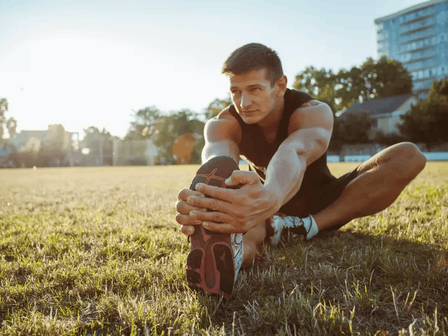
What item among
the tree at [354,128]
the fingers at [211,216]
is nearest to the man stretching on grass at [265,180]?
the fingers at [211,216]

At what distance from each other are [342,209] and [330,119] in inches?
32.4

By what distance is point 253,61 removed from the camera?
254cm

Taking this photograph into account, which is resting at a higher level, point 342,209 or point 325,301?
point 342,209

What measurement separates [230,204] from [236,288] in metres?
0.50

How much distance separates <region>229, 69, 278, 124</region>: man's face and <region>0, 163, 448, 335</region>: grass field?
104cm

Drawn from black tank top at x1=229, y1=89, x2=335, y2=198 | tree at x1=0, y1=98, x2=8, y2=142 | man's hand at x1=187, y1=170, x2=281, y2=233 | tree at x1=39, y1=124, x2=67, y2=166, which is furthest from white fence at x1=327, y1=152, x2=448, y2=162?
tree at x1=0, y1=98, x2=8, y2=142

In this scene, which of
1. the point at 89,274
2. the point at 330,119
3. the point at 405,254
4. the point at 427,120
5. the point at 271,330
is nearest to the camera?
the point at 271,330

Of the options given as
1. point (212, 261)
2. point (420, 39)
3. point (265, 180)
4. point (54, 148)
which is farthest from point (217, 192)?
point (420, 39)

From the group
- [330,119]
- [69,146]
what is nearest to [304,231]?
[330,119]

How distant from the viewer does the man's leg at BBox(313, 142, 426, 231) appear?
2.77 meters

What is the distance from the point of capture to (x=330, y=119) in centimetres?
261

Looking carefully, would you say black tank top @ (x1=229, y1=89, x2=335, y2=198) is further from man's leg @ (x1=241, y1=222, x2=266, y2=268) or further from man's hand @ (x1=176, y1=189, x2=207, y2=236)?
man's hand @ (x1=176, y1=189, x2=207, y2=236)

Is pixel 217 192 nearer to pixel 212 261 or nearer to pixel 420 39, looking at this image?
pixel 212 261

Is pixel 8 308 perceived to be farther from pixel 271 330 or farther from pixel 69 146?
pixel 69 146
